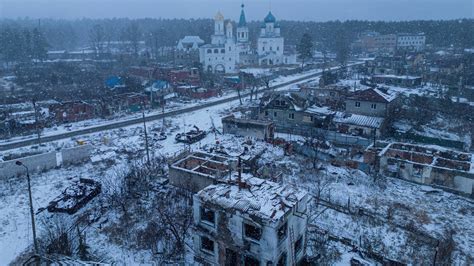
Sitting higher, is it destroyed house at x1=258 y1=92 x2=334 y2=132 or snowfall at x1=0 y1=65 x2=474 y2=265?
destroyed house at x1=258 y1=92 x2=334 y2=132

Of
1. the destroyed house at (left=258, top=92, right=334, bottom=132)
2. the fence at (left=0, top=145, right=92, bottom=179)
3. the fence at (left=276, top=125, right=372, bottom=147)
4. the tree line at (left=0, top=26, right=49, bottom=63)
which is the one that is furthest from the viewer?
the tree line at (left=0, top=26, right=49, bottom=63)

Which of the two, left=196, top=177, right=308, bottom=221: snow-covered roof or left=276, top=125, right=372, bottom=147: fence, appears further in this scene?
left=276, top=125, right=372, bottom=147: fence

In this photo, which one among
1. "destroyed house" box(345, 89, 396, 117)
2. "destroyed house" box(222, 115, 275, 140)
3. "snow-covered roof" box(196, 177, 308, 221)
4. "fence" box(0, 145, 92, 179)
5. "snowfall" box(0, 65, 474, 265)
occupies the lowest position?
"snowfall" box(0, 65, 474, 265)

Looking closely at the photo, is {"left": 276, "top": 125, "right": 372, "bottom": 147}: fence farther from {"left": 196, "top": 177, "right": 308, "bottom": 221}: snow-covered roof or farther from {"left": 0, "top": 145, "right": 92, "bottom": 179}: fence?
{"left": 0, "top": 145, "right": 92, "bottom": 179}: fence

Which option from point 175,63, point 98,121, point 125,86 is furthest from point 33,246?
point 175,63

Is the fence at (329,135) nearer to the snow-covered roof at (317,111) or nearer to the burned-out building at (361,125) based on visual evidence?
the burned-out building at (361,125)

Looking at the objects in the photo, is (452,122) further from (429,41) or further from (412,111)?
(429,41)

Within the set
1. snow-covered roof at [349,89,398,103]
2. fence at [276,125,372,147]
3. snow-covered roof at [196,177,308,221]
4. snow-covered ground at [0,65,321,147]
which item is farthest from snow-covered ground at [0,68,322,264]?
snow-covered roof at [349,89,398,103]
